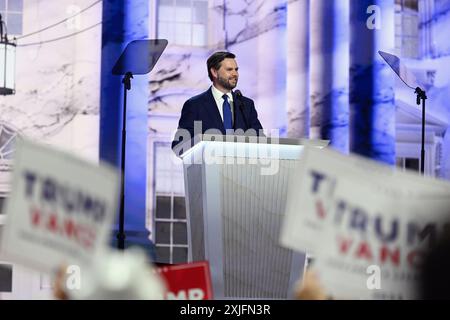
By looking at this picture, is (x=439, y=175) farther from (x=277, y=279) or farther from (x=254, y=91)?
(x=277, y=279)

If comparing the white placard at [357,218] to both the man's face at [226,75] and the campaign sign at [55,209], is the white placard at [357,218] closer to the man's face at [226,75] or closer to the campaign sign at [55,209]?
the campaign sign at [55,209]

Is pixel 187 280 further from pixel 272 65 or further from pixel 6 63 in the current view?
pixel 272 65

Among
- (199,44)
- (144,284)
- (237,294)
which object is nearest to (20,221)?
(144,284)

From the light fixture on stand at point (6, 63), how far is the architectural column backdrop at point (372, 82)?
9.02 feet

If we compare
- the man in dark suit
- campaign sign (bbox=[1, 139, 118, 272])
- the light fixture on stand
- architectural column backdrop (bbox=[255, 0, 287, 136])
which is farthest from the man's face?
campaign sign (bbox=[1, 139, 118, 272])

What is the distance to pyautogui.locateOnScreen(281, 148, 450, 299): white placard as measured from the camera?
2850 mm

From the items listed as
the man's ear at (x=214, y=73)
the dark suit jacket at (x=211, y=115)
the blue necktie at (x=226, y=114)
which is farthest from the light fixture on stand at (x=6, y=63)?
the blue necktie at (x=226, y=114)

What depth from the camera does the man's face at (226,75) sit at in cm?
650

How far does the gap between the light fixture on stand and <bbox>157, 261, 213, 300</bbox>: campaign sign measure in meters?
3.54

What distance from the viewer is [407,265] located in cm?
307

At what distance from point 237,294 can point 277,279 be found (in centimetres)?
25

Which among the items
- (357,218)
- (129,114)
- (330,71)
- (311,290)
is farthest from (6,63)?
(311,290)

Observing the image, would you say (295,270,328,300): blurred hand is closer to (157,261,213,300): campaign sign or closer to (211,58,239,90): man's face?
(157,261,213,300): campaign sign
